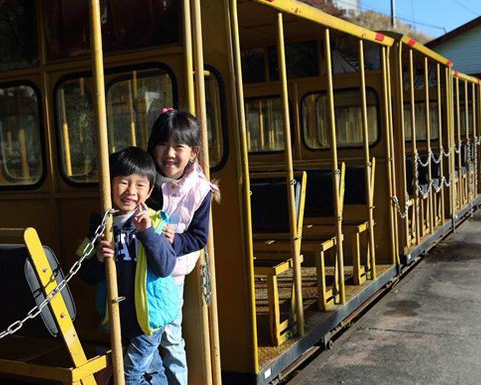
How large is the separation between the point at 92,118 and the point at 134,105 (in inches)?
10.9

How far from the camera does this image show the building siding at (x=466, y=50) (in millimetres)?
23016

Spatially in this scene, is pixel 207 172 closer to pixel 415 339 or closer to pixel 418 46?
pixel 415 339

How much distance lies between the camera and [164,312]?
289cm

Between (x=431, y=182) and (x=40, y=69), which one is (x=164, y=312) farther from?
(x=431, y=182)

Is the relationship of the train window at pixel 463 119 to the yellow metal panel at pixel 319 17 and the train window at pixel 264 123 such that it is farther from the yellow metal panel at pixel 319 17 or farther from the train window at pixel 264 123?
the yellow metal panel at pixel 319 17

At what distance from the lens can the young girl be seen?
117 inches

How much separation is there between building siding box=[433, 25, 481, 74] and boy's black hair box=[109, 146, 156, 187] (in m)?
22.4

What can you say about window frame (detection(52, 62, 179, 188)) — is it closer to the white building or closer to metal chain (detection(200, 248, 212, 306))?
metal chain (detection(200, 248, 212, 306))

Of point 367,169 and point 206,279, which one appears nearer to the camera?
point 206,279

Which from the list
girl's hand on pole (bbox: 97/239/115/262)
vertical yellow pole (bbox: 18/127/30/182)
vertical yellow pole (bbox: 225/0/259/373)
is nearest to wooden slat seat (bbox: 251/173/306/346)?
vertical yellow pole (bbox: 225/0/259/373)

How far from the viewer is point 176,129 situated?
2.96m

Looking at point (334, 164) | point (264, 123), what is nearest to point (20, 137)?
point (334, 164)

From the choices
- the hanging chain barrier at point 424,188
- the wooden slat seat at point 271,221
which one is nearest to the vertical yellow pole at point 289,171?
the wooden slat seat at point 271,221

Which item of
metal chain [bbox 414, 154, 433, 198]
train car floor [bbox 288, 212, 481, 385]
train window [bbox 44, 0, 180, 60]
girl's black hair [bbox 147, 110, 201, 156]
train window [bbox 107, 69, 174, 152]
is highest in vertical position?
train window [bbox 44, 0, 180, 60]
